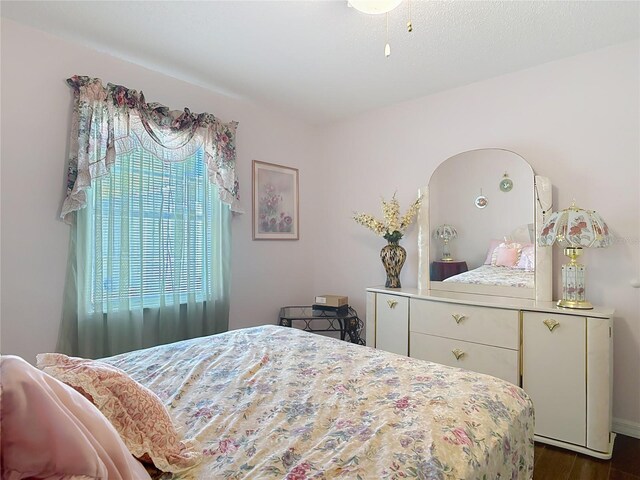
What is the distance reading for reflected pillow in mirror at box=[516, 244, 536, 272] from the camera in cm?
251

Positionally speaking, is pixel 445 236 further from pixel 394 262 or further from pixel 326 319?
pixel 326 319

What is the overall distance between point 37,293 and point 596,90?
377 cm

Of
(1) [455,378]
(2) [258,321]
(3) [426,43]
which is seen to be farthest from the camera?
(2) [258,321]

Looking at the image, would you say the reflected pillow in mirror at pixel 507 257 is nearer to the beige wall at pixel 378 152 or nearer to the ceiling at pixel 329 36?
the beige wall at pixel 378 152

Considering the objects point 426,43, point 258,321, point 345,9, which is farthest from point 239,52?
point 258,321

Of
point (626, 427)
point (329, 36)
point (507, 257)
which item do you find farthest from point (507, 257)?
point (329, 36)

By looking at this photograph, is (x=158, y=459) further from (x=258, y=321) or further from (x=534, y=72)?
(x=534, y=72)


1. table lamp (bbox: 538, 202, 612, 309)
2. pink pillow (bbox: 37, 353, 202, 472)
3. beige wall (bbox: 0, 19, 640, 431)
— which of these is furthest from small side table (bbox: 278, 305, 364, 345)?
pink pillow (bbox: 37, 353, 202, 472)

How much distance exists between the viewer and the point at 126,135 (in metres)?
2.41

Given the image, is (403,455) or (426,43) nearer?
(403,455)

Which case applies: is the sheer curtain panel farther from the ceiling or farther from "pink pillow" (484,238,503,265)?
"pink pillow" (484,238,503,265)

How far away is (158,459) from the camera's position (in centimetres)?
91

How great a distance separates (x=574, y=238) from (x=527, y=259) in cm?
46

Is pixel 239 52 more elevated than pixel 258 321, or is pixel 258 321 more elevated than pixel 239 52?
pixel 239 52
